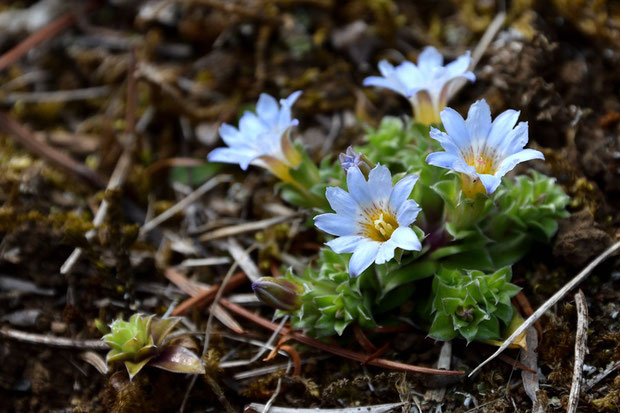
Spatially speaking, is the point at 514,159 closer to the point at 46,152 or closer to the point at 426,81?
the point at 426,81

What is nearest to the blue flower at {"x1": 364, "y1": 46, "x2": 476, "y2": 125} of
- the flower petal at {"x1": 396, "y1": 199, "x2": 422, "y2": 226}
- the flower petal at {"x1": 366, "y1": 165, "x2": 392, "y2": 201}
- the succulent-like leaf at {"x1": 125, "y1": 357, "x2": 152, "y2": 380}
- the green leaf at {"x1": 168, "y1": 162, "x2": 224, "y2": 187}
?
the flower petal at {"x1": 366, "y1": 165, "x2": 392, "y2": 201}

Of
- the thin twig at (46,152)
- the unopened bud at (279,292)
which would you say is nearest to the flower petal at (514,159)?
the unopened bud at (279,292)

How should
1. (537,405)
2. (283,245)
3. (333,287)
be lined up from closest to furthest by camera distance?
(537,405)
(333,287)
(283,245)

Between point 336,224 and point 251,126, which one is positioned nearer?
point 336,224

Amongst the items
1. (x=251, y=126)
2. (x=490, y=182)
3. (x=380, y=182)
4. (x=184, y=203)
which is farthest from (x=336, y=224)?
(x=184, y=203)

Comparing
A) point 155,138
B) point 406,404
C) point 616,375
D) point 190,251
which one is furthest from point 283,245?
point 616,375

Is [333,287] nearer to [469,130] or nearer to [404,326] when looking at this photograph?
[404,326]

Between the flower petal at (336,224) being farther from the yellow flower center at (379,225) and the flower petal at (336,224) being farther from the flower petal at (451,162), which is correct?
the flower petal at (451,162)
